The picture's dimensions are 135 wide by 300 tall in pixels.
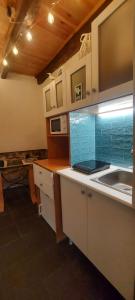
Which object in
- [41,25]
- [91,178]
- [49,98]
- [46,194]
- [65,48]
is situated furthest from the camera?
[65,48]

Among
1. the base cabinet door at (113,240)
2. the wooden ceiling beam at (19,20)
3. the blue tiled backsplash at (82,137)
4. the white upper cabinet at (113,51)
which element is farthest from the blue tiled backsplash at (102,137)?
the wooden ceiling beam at (19,20)

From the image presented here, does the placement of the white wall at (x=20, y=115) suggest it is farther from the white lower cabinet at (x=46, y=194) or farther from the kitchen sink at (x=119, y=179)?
the kitchen sink at (x=119, y=179)

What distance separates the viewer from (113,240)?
0.98 metres

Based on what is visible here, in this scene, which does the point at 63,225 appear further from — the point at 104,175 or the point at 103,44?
the point at 103,44

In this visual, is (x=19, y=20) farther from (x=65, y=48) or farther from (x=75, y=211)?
(x=75, y=211)

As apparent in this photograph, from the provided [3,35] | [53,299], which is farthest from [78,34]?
[53,299]

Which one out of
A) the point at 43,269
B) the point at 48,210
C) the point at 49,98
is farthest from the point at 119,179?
the point at 49,98

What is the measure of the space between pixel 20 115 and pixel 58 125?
1.60 metres

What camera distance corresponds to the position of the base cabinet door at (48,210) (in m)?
1.74

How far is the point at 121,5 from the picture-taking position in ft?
2.93

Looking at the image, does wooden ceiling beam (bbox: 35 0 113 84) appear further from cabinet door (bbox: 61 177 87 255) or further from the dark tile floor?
the dark tile floor

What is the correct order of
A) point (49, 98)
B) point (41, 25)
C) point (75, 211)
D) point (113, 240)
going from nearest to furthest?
point (113, 240) → point (75, 211) → point (41, 25) → point (49, 98)

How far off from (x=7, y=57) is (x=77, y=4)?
4.05 ft

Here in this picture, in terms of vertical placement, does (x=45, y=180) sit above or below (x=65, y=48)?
below
